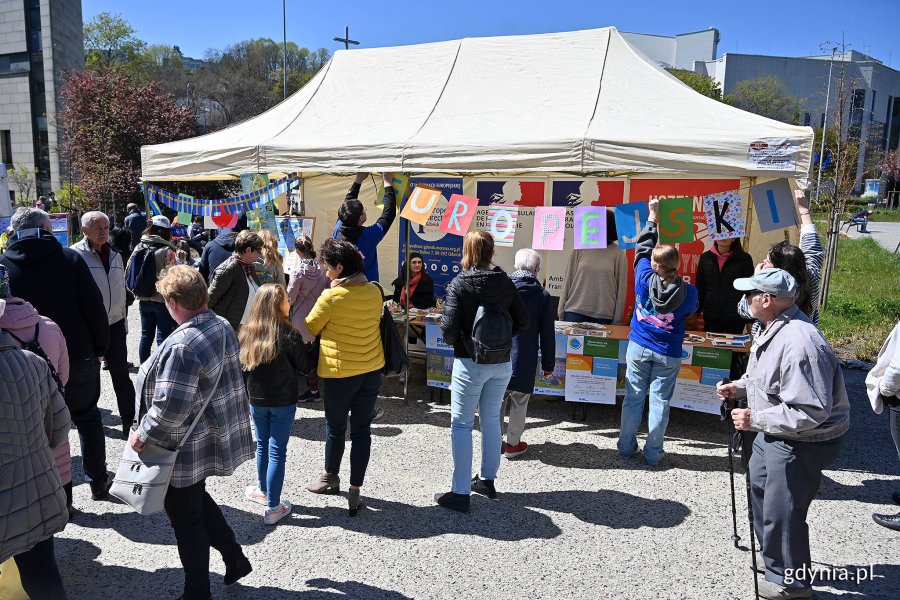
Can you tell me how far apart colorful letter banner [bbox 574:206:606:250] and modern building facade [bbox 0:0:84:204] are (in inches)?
1260

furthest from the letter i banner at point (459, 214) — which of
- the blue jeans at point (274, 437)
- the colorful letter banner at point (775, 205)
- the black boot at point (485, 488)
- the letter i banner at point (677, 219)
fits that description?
the blue jeans at point (274, 437)

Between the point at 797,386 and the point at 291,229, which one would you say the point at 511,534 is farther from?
the point at 291,229

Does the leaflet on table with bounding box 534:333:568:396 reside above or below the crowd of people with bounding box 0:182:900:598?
below

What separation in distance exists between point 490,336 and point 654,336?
4.89 ft

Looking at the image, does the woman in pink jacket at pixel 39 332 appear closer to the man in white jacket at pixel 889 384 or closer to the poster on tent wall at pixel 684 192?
the man in white jacket at pixel 889 384

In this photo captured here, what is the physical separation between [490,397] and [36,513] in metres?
2.39

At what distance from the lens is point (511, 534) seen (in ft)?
12.0

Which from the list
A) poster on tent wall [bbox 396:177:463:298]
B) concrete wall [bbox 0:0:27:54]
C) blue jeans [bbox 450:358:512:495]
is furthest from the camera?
concrete wall [bbox 0:0:27:54]

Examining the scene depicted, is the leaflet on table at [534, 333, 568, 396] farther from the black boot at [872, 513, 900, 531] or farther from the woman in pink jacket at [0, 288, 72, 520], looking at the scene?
the woman in pink jacket at [0, 288, 72, 520]

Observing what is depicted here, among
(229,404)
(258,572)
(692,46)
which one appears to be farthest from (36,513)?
(692,46)

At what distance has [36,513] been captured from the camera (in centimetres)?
228

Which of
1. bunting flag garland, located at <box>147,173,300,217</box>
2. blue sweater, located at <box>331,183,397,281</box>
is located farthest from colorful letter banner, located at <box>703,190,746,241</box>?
bunting flag garland, located at <box>147,173,300,217</box>

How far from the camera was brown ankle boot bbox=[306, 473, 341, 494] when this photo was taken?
404cm

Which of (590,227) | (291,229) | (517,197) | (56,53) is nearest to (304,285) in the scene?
(291,229)
